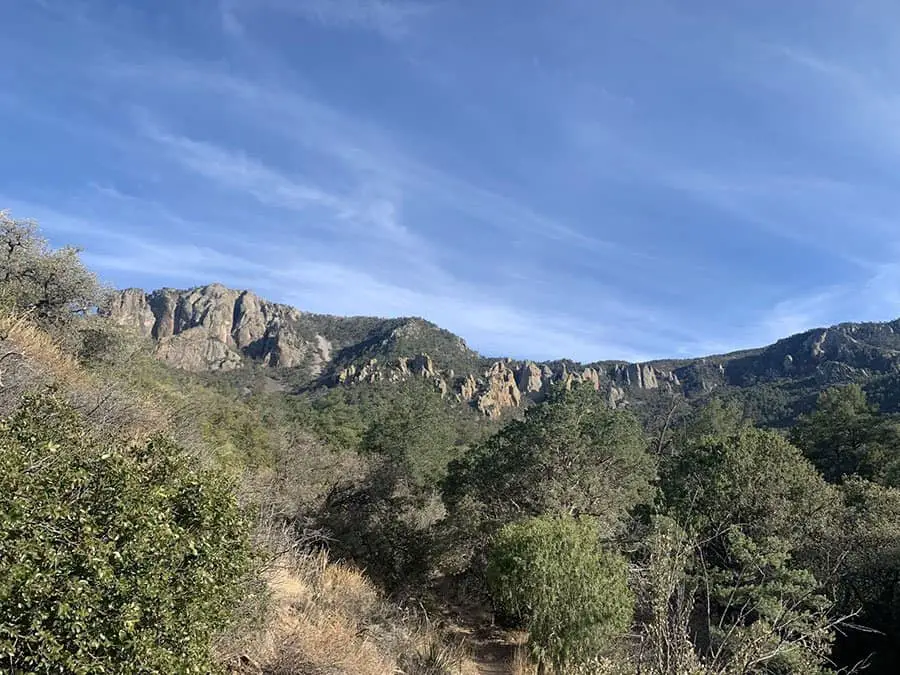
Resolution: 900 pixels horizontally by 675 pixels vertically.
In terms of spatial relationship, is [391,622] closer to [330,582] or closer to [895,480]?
[330,582]

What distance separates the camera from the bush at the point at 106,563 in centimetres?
314

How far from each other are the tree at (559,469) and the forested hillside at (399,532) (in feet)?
0.36

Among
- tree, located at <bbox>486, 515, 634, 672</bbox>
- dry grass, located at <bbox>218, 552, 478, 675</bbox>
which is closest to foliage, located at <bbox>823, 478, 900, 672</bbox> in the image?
tree, located at <bbox>486, 515, 634, 672</bbox>

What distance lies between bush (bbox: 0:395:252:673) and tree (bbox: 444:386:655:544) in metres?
15.1

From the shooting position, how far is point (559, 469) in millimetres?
19328

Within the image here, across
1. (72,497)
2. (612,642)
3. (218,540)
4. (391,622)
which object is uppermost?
(72,497)

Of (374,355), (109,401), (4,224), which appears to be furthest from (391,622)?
(374,355)

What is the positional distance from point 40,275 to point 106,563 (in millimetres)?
13499

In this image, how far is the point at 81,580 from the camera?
320 cm

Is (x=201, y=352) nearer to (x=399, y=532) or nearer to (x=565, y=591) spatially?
(x=399, y=532)

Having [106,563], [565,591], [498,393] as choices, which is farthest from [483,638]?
[498,393]

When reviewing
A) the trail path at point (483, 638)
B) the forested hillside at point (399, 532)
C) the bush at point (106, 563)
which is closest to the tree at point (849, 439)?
the forested hillside at point (399, 532)

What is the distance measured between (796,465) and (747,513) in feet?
10.2

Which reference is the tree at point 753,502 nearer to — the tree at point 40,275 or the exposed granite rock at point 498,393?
the tree at point 40,275
